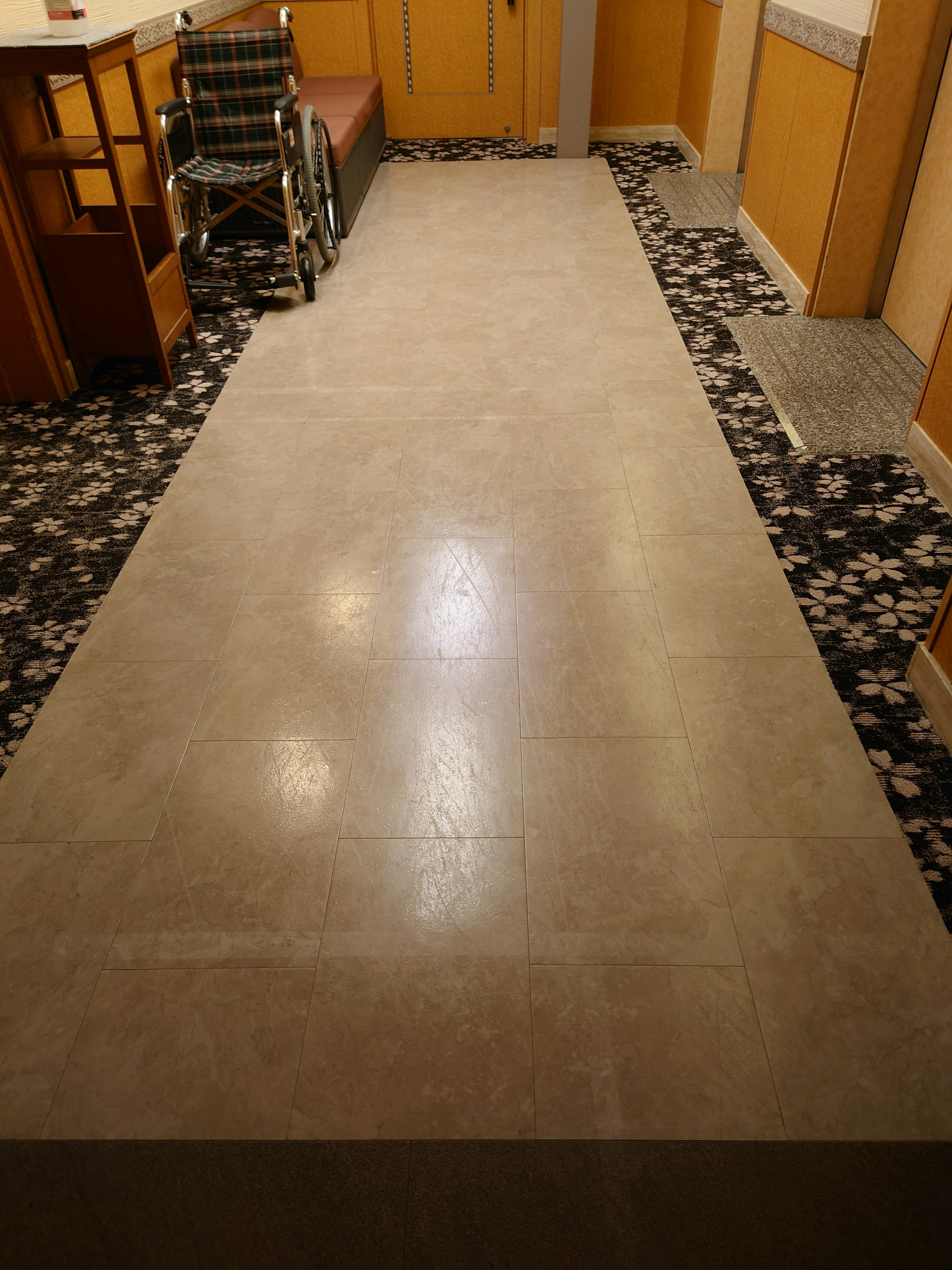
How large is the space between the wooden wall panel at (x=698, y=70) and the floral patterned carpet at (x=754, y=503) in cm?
230

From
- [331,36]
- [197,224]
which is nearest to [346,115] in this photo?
[197,224]

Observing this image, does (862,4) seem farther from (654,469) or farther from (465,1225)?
(465,1225)

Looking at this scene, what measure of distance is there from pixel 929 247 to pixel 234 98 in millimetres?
3086

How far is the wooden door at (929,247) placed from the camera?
10.5 feet

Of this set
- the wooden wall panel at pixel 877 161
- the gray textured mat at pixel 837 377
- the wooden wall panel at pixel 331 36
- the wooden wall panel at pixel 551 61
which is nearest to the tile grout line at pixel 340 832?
the gray textured mat at pixel 837 377

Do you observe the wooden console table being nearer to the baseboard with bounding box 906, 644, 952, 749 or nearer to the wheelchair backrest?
the wheelchair backrest

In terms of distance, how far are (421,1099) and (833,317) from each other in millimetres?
3629

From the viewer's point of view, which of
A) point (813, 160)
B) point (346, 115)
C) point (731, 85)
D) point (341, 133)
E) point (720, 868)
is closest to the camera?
point (720, 868)

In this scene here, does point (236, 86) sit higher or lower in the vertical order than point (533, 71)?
higher

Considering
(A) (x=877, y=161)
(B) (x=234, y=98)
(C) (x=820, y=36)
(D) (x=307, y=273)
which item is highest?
(C) (x=820, y=36)

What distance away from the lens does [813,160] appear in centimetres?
375

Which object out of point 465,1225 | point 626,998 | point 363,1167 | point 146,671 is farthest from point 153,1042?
point 146,671

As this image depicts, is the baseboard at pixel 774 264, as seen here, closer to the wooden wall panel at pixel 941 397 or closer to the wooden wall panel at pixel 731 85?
the wooden wall panel at pixel 731 85

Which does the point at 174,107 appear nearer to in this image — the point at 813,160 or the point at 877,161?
the point at 813,160
